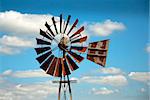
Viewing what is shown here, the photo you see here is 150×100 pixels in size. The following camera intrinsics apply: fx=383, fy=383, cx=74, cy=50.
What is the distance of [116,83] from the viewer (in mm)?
4742

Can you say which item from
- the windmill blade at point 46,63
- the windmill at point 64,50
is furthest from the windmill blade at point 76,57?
the windmill blade at point 46,63

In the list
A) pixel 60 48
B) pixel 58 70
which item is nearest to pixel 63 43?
pixel 60 48

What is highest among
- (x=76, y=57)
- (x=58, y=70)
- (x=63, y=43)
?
(x=63, y=43)

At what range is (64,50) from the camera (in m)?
4.70

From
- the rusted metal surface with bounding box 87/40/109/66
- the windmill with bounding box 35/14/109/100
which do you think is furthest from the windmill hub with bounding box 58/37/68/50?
the rusted metal surface with bounding box 87/40/109/66

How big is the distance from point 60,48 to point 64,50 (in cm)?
6

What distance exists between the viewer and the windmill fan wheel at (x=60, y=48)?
15.3ft

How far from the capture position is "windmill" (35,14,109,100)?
468 centimetres

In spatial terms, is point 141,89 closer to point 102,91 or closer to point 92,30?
point 102,91

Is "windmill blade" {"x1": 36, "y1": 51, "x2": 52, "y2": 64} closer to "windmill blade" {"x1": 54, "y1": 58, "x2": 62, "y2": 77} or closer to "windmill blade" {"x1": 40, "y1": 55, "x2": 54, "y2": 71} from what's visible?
"windmill blade" {"x1": 40, "y1": 55, "x2": 54, "y2": 71}

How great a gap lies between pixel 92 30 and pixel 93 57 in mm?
348

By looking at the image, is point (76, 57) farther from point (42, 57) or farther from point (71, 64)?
point (42, 57)

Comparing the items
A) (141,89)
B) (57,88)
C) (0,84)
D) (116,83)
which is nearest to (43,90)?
(57,88)

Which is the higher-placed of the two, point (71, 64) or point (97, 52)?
point (97, 52)
